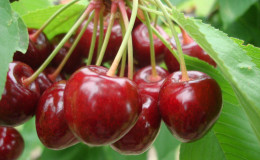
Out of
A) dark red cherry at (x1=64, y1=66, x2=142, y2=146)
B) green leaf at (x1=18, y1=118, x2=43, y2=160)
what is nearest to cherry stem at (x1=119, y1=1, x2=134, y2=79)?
dark red cherry at (x1=64, y1=66, x2=142, y2=146)

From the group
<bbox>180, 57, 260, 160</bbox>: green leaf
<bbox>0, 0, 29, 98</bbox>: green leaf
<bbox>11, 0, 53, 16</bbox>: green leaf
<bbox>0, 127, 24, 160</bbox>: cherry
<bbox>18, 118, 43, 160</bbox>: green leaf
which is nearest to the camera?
<bbox>0, 0, 29, 98</bbox>: green leaf

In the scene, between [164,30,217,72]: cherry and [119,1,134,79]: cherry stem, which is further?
[164,30,217,72]: cherry

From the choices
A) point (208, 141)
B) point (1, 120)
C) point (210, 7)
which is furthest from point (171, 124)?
point (210, 7)

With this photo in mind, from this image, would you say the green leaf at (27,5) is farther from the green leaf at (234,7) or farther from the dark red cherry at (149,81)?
the green leaf at (234,7)

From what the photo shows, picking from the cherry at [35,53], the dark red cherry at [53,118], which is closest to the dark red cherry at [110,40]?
the cherry at [35,53]

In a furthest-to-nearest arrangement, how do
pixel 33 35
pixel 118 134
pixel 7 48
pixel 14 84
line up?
pixel 33 35, pixel 14 84, pixel 118 134, pixel 7 48

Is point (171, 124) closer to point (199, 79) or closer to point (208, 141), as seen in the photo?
point (199, 79)

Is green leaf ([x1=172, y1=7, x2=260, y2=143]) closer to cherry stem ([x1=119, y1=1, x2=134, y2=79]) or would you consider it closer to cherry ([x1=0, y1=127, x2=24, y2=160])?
cherry stem ([x1=119, y1=1, x2=134, y2=79])
